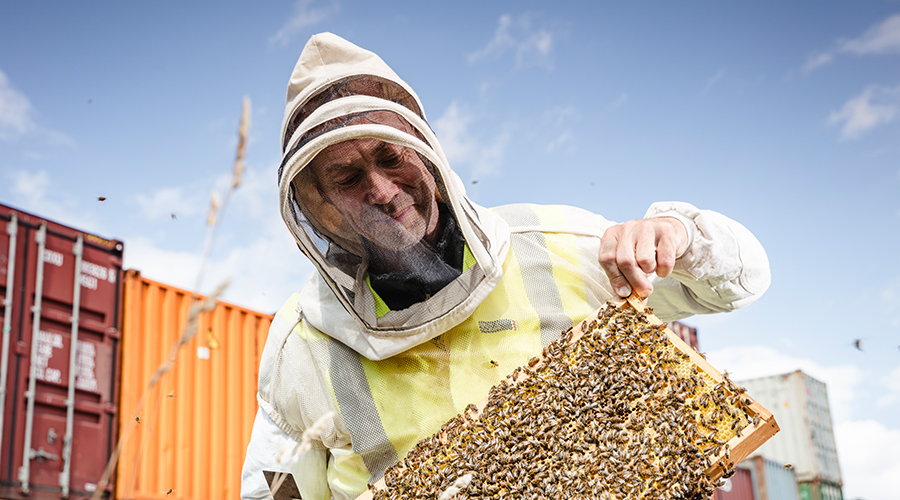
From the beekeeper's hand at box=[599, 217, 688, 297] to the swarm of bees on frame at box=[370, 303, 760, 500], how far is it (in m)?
0.12

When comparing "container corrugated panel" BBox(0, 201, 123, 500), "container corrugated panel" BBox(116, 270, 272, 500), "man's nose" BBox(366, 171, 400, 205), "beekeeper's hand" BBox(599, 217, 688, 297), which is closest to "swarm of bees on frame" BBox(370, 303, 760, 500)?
"beekeeper's hand" BBox(599, 217, 688, 297)

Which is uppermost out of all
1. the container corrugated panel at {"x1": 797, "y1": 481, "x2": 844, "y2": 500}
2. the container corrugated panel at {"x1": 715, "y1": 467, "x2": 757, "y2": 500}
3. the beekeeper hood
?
the beekeeper hood

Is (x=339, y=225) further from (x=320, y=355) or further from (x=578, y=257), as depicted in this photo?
(x=578, y=257)

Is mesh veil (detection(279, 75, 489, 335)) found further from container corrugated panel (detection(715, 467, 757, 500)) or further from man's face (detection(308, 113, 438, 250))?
container corrugated panel (detection(715, 467, 757, 500))

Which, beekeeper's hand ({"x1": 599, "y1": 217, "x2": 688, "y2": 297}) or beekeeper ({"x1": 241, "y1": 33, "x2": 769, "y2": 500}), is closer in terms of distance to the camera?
beekeeper's hand ({"x1": 599, "y1": 217, "x2": 688, "y2": 297})

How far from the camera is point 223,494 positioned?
10.1 metres

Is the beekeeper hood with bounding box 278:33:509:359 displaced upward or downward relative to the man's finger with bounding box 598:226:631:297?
upward

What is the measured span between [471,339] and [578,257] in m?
0.68

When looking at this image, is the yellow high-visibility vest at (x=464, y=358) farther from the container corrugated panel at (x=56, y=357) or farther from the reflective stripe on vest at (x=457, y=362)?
the container corrugated panel at (x=56, y=357)

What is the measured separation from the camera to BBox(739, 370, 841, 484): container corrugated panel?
21.1 meters

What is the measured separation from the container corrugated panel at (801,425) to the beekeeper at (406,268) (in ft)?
68.3

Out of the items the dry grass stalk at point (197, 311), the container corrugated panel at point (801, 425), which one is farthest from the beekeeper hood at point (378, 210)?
the container corrugated panel at point (801, 425)

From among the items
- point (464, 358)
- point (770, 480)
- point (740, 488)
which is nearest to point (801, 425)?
point (770, 480)

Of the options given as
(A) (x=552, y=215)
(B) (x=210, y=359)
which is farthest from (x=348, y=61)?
(B) (x=210, y=359)
